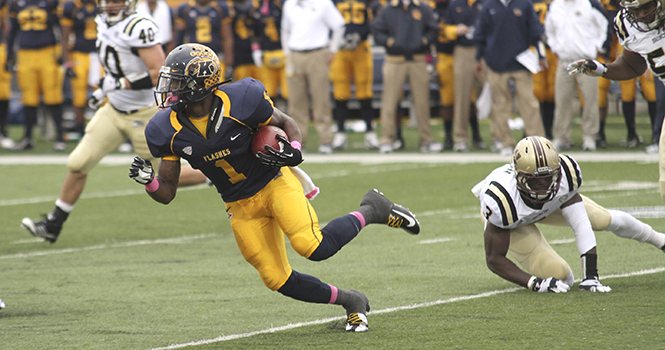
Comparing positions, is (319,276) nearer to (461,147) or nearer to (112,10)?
(112,10)

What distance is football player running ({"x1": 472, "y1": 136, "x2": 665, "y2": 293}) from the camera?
4559 millimetres

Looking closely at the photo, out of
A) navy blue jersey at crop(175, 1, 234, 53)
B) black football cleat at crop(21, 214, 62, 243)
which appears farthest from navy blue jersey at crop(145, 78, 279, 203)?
navy blue jersey at crop(175, 1, 234, 53)

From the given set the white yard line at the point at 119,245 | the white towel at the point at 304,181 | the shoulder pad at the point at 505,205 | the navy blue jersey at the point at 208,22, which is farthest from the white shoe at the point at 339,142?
the white towel at the point at 304,181

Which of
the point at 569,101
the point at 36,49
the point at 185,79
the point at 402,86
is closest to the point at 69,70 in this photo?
the point at 36,49

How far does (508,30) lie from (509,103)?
91 cm

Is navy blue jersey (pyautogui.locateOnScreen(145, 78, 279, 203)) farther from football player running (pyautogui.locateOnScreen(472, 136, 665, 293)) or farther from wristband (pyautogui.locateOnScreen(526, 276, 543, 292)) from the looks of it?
wristband (pyautogui.locateOnScreen(526, 276, 543, 292))

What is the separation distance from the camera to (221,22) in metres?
13.0

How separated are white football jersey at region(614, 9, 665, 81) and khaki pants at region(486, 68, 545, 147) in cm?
549

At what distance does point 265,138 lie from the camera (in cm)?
405

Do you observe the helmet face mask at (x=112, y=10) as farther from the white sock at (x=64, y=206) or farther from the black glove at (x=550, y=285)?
the black glove at (x=550, y=285)

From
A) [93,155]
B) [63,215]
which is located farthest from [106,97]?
[63,215]

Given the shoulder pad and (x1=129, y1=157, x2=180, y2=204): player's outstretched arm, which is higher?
(x1=129, y1=157, x2=180, y2=204): player's outstretched arm

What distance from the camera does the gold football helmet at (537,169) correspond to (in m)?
4.50

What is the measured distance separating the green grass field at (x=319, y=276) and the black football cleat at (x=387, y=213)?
43 cm
